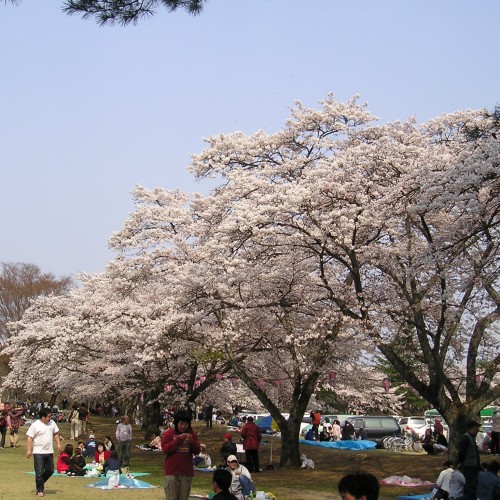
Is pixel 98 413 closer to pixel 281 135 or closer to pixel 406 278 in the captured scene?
pixel 281 135

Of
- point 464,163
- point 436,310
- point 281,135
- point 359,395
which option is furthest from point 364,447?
point 464,163

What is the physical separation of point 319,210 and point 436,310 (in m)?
4.67

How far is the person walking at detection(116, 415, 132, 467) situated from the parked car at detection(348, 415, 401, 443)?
1607 cm

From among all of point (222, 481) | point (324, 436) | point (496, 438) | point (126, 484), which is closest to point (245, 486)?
point (126, 484)

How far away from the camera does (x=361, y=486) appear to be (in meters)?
5.63

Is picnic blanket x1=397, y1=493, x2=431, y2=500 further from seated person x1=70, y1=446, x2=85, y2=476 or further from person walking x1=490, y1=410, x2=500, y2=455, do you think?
person walking x1=490, y1=410, x2=500, y2=455

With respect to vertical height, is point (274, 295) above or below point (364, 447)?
above

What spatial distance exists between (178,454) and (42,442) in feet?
13.9

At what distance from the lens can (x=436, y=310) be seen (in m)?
21.1

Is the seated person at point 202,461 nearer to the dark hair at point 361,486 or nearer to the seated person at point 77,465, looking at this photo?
the seated person at point 77,465

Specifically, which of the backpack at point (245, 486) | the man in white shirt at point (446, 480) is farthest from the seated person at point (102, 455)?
the man in white shirt at point (446, 480)

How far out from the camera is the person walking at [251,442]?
20891 mm

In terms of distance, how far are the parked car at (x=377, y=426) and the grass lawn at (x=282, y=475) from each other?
825cm

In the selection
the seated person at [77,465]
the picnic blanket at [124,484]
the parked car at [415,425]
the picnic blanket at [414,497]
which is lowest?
the picnic blanket at [414,497]
